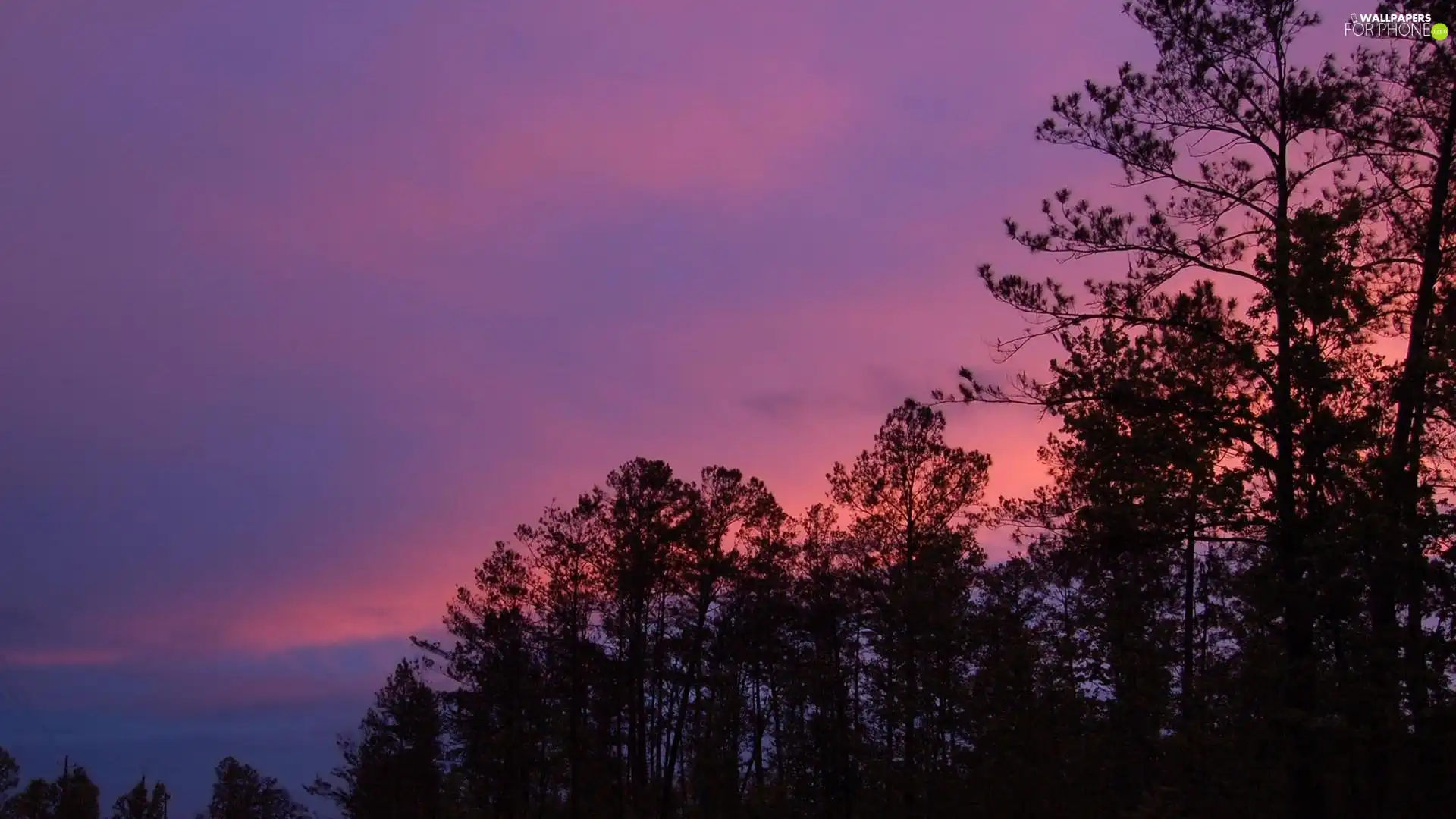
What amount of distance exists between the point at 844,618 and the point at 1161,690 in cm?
1764

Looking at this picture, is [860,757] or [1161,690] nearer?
[1161,690]

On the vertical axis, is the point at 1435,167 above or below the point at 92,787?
above

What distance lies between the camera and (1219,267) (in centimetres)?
1811

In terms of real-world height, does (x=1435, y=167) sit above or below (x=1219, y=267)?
above

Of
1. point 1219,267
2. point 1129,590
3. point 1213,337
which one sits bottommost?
point 1129,590

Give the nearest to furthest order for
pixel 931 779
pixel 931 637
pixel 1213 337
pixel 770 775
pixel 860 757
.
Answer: pixel 1213 337 < pixel 931 779 < pixel 931 637 < pixel 860 757 < pixel 770 775

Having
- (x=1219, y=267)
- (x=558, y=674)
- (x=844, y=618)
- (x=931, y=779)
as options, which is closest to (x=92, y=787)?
(x=558, y=674)

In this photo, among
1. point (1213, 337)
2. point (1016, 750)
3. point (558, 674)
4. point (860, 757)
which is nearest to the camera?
point (1213, 337)

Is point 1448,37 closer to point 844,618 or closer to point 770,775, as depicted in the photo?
point 844,618

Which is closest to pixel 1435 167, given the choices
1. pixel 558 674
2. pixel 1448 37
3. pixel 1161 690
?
pixel 1448 37

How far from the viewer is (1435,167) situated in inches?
725

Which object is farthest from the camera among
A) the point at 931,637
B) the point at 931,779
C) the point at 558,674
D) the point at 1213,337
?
the point at 558,674

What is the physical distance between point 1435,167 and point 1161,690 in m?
16.7

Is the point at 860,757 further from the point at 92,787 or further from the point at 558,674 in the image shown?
the point at 92,787
